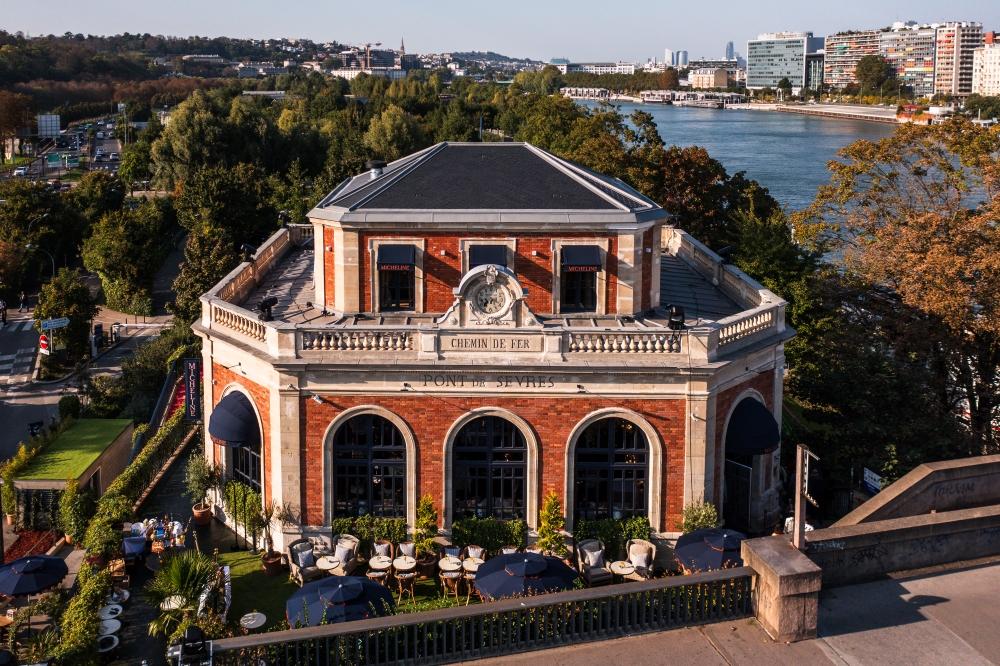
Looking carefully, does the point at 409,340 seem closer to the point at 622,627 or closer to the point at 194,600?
the point at 194,600

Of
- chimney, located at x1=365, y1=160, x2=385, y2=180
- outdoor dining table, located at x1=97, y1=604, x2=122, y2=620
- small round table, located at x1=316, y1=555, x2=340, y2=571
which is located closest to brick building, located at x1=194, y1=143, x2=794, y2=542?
small round table, located at x1=316, y1=555, x2=340, y2=571

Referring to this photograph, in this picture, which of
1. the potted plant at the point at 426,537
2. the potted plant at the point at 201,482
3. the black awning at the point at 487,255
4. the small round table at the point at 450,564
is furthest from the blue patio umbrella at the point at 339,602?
the black awning at the point at 487,255

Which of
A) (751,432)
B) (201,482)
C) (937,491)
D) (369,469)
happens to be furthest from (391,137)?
(937,491)

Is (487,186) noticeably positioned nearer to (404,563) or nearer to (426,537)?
(426,537)

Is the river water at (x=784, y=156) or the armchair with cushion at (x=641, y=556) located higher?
the river water at (x=784, y=156)

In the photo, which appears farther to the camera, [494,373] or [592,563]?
[592,563]

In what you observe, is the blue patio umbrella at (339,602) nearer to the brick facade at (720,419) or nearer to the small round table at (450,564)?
the small round table at (450,564)
